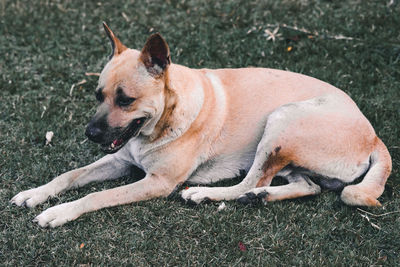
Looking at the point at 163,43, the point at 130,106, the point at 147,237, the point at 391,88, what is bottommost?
the point at 147,237

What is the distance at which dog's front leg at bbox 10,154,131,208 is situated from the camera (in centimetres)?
359

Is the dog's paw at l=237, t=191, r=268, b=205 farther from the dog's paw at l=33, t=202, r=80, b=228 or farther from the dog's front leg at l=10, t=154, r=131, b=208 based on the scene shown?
the dog's paw at l=33, t=202, r=80, b=228

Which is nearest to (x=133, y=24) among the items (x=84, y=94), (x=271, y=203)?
(x=84, y=94)

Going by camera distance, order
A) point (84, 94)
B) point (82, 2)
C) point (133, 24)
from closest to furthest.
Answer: point (84, 94) → point (133, 24) → point (82, 2)

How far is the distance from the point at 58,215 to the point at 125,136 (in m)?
0.75

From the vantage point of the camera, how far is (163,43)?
3354mm

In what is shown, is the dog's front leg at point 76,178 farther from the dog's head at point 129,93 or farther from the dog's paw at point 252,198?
the dog's paw at point 252,198

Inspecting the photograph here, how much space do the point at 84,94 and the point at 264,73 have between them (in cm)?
211

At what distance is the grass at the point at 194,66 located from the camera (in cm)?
324

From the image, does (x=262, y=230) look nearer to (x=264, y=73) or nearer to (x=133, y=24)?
(x=264, y=73)

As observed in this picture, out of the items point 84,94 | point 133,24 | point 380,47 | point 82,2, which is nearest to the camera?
point 84,94

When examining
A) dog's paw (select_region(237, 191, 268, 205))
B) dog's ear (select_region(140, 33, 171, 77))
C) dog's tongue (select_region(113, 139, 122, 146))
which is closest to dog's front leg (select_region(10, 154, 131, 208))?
dog's tongue (select_region(113, 139, 122, 146))

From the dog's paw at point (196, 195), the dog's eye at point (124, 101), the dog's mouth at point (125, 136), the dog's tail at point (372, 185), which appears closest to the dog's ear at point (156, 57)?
the dog's eye at point (124, 101)

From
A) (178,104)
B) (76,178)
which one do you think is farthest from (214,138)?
(76,178)
